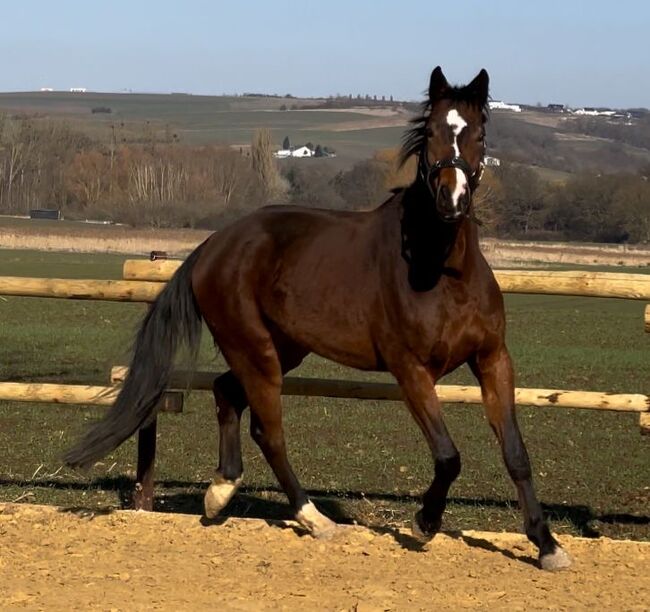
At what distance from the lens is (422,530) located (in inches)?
238

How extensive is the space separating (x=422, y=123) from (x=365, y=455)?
16.3 feet

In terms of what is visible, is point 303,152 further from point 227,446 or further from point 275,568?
point 275,568

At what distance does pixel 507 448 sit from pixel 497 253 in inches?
1746

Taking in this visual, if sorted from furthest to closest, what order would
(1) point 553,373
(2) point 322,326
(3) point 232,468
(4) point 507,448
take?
(1) point 553,373 < (3) point 232,468 < (2) point 322,326 < (4) point 507,448

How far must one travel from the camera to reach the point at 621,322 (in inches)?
1199

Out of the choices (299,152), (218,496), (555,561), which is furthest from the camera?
(299,152)

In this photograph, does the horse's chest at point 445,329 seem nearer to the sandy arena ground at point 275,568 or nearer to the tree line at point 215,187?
the sandy arena ground at point 275,568

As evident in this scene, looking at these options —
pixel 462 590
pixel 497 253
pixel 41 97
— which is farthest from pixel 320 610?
pixel 41 97

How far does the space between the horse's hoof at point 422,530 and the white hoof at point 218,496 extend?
1.19 meters

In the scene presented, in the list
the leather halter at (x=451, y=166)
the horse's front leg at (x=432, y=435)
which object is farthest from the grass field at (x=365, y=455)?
the leather halter at (x=451, y=166)

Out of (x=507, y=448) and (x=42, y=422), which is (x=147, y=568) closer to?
(x=507, y=448)

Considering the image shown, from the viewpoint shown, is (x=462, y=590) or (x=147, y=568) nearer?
(x=462, y=590)

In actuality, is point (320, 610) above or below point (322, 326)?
below

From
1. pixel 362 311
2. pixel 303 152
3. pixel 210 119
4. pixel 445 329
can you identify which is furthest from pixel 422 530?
pixel 210 119
